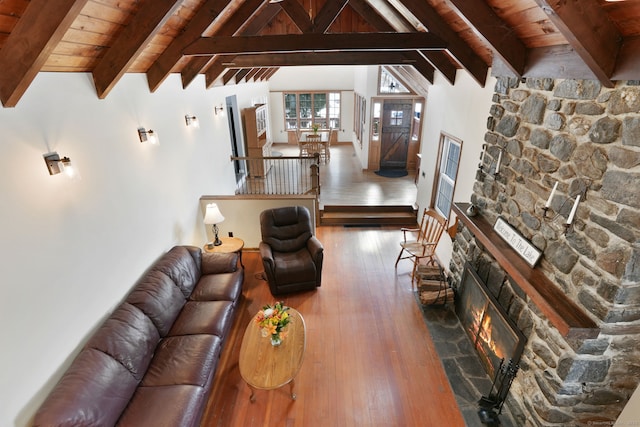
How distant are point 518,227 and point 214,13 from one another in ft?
11.7

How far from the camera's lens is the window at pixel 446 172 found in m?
4.41

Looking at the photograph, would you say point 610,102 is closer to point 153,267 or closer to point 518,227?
point 518,227

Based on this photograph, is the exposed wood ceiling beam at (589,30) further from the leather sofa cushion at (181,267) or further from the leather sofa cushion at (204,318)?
the leather sofa cushion at (181,267)

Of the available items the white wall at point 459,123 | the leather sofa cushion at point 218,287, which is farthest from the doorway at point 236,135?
the white wall at point 459,123

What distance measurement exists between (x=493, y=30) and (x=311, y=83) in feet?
33.3

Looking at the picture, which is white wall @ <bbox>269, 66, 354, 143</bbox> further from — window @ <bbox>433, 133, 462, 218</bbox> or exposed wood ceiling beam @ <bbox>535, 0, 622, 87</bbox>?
exposed wood ceiling beam @ <bbox>535, 0, 622, 87</bbox>

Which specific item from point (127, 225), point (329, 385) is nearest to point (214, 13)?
point (127, 225)

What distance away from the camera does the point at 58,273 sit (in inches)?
92.0

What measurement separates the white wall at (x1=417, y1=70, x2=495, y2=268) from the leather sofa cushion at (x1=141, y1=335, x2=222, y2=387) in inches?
133

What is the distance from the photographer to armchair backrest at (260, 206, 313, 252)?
4.49 meters

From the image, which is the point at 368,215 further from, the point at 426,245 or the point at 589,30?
the point at 589,30

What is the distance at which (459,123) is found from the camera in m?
4.16

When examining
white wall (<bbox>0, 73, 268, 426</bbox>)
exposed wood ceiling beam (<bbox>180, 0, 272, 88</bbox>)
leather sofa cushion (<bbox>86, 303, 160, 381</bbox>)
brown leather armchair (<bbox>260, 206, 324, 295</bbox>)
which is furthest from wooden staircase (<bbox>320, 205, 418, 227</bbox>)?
leather sofa cushion (<bbox>86, 303, 160, 381</bbox>)

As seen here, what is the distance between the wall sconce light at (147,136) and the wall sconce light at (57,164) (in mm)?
1093
